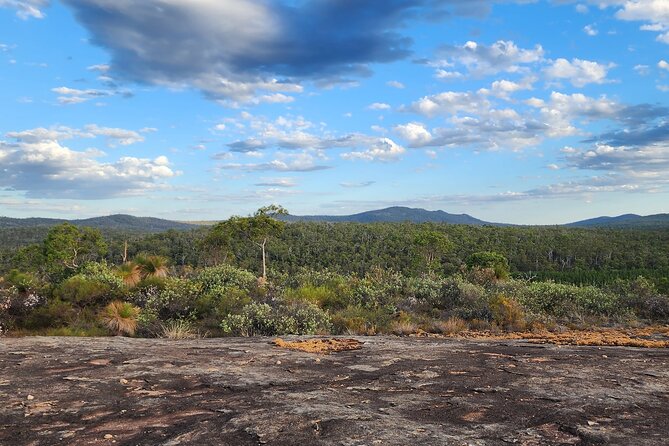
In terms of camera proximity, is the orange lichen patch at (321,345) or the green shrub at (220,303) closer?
the orange lichen patch at (321,345)

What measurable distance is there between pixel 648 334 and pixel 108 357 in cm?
967

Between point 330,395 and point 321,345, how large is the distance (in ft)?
9.04

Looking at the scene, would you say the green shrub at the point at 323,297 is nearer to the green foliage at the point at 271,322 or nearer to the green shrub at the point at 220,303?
the green shrub at the point at 220,303

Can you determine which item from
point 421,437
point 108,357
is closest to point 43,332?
point 108,357

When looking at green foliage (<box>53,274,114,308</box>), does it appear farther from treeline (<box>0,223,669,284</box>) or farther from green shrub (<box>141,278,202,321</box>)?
treeline (<box>0,223,669,284</box>)

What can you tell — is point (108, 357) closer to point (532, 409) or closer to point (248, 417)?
point (248, 417)

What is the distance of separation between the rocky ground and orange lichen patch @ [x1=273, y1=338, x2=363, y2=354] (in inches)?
16.9

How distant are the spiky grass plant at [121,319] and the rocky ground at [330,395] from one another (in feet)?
13.7

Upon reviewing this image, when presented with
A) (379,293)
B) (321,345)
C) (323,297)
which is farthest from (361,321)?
(321,345)

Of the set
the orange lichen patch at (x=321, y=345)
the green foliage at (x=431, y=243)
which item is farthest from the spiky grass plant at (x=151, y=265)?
the green foliage at (x=431, y=243)

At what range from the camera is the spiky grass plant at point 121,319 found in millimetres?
11094

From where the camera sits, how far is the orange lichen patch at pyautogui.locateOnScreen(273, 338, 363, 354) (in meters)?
7.01

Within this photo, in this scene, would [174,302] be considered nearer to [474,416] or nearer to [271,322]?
[271,322]

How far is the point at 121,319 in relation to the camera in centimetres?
1133
